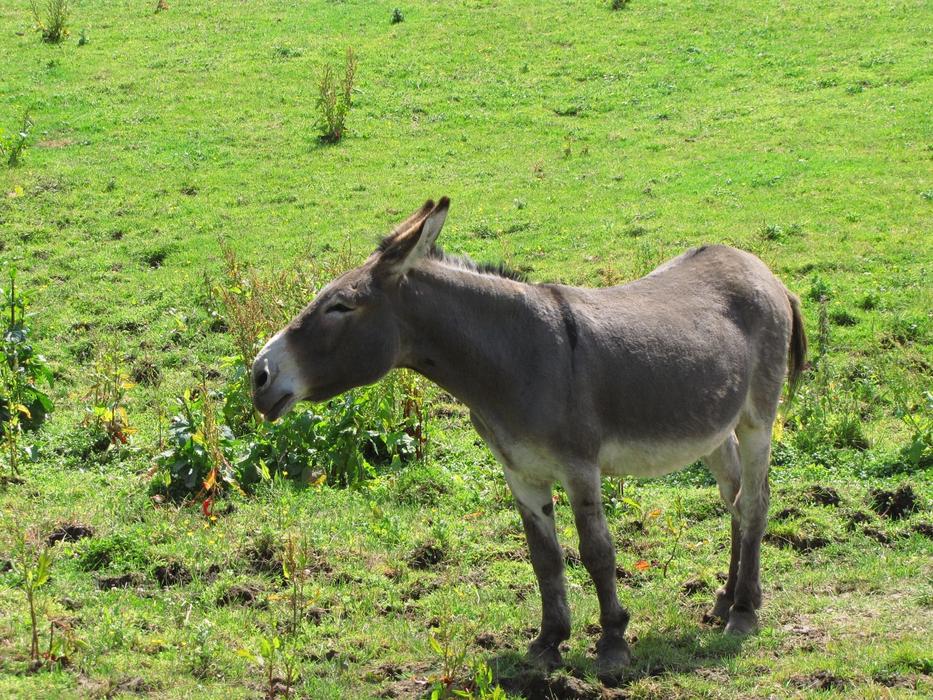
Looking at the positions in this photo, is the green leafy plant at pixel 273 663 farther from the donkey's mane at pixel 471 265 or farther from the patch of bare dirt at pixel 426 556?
the donkey's mane at pixel 471 265

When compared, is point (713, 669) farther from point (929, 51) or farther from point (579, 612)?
point (929, 51)

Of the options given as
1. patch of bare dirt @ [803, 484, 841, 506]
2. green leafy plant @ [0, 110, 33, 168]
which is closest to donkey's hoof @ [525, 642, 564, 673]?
patch of bare dirt @ [803, 484, 841, 506]

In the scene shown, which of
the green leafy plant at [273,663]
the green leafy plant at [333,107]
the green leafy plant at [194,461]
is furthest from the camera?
the green leafy plant at [333,107]

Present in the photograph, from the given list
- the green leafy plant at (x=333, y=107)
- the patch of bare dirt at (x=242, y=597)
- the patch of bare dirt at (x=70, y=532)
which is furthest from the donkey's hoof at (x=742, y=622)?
the green leafy plant at (x=333, y=107)

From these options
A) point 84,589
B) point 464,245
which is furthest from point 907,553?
point 464,245

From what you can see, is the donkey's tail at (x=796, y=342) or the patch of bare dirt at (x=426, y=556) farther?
the patch of bare dirt at (x=426, y=556)

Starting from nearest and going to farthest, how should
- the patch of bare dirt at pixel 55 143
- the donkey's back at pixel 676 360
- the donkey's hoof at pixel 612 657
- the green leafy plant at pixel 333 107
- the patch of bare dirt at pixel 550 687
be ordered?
the patch of bare dirt at pixel 550 687, the donkey's hoof at pixel 612 657, the donkey's back at pixel 676 360, the patch of bare dirt at pixel 55 143, the green leafy plant at pixel 333 107

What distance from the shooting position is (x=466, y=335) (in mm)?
6160

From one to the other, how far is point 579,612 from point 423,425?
10.3ft

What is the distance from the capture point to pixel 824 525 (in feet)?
27.0

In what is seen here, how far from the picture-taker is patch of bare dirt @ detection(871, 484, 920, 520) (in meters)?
8.34

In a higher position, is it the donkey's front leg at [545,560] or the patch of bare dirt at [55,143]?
the donkey's front leg at [545,560]

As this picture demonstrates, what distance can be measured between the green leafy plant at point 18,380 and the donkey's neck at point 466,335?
5.20 metres

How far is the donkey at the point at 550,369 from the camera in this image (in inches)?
235
